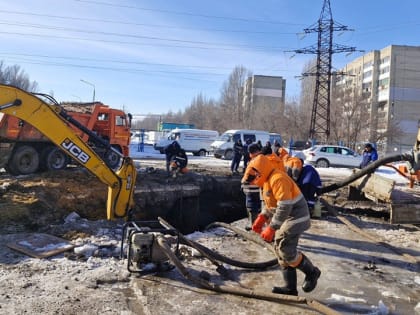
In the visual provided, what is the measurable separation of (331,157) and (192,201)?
46.4 ft

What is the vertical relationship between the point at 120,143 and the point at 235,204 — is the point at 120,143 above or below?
above

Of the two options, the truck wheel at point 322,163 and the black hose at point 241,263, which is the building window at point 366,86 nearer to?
the truck wheel at point 322,163

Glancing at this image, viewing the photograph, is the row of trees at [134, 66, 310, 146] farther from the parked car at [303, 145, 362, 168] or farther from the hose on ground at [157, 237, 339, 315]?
the hose on ground at [157, 237, 339, 315]

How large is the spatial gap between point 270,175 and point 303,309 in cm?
147

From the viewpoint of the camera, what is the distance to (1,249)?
586cm

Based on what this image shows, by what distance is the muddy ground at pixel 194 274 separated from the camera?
13.9 feet

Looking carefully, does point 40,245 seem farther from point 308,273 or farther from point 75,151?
point 308,273

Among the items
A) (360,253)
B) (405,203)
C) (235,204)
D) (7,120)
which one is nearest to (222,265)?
(360,253)

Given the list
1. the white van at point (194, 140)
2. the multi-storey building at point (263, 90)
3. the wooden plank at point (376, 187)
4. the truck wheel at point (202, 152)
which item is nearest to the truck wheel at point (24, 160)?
the wooden plank at point (376, 187)

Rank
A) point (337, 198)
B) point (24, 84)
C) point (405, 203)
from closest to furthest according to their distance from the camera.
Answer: point (405, 203) < point (337, 198) < point (24, 84)

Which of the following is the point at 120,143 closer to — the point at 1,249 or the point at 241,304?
the point at 1,249

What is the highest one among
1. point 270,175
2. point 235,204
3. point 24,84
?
point 24,84

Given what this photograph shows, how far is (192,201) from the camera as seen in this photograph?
511 inches

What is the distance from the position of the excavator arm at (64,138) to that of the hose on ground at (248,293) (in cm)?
341
